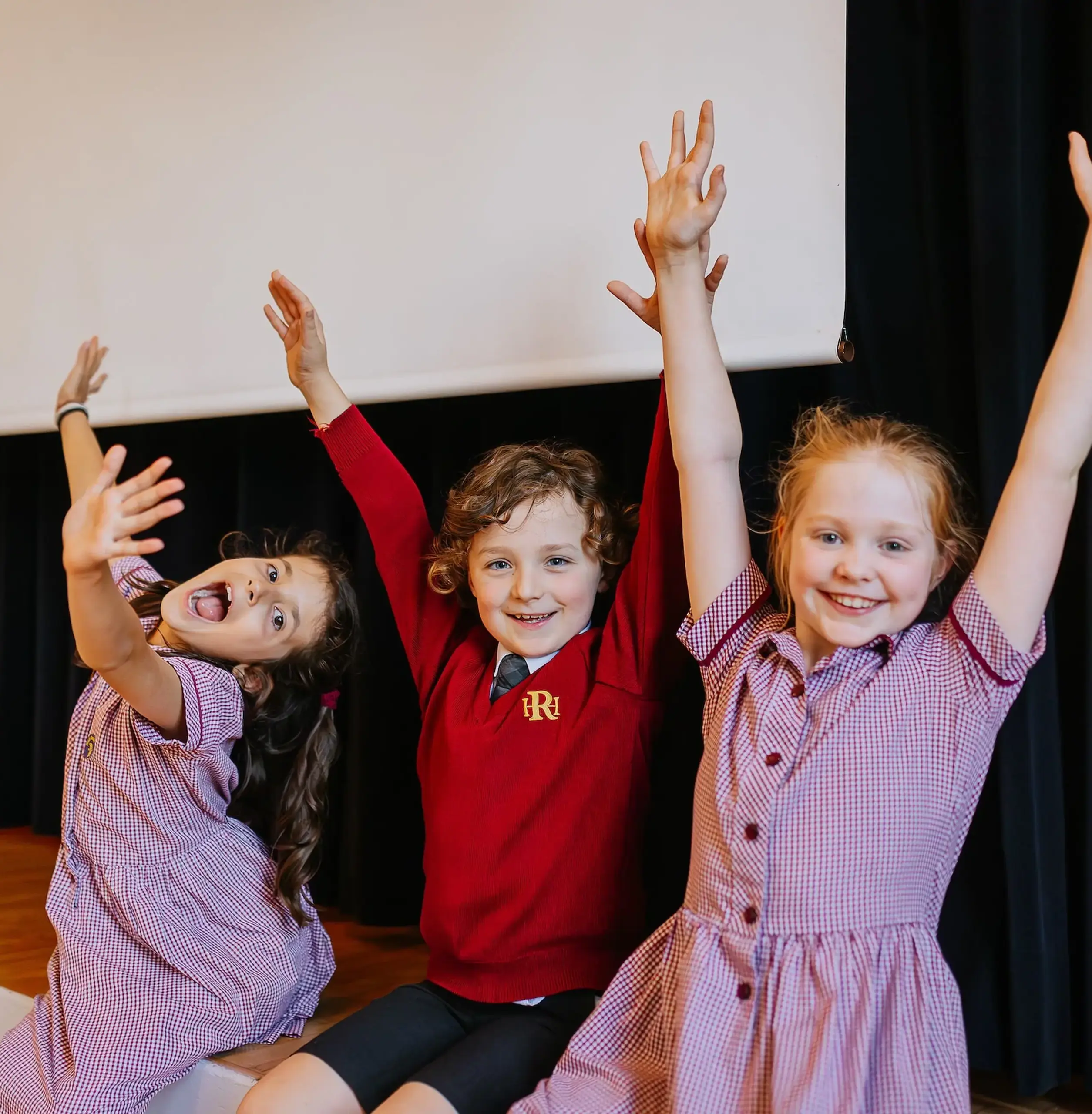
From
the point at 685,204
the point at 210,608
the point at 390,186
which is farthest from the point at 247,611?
the point at 685,204

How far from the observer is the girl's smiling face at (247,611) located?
162cm

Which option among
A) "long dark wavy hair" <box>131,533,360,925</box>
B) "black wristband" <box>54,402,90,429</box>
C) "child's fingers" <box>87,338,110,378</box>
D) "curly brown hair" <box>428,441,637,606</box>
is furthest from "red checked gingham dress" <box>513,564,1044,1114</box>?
"child's fingers" <box>87,338,110,378</box>

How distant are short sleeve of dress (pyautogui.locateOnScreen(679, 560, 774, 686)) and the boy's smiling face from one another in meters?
0.21

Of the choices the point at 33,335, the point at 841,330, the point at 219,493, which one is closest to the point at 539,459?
the point at 841,330

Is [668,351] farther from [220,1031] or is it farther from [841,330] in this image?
[220,1031]

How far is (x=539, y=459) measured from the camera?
1.46 metres

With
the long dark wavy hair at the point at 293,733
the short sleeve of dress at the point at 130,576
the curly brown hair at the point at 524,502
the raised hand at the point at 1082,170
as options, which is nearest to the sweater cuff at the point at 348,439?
the curly brown hair at the point at 524,502

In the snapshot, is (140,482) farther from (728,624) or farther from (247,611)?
(728,624)

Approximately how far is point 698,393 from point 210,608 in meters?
0.84

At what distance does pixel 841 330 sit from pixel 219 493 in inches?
56.0

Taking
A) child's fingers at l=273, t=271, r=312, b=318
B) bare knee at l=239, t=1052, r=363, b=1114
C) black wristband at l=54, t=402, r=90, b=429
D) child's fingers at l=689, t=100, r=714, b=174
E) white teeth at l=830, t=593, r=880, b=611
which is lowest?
bare knee at l=239, t=1052, r=363, b=1114

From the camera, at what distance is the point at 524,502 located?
1401 millimetres

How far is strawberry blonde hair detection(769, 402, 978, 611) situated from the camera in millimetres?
1140

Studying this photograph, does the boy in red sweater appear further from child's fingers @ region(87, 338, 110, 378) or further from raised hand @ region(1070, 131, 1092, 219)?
child's fingers @ region(87, 338, 110, 378)
